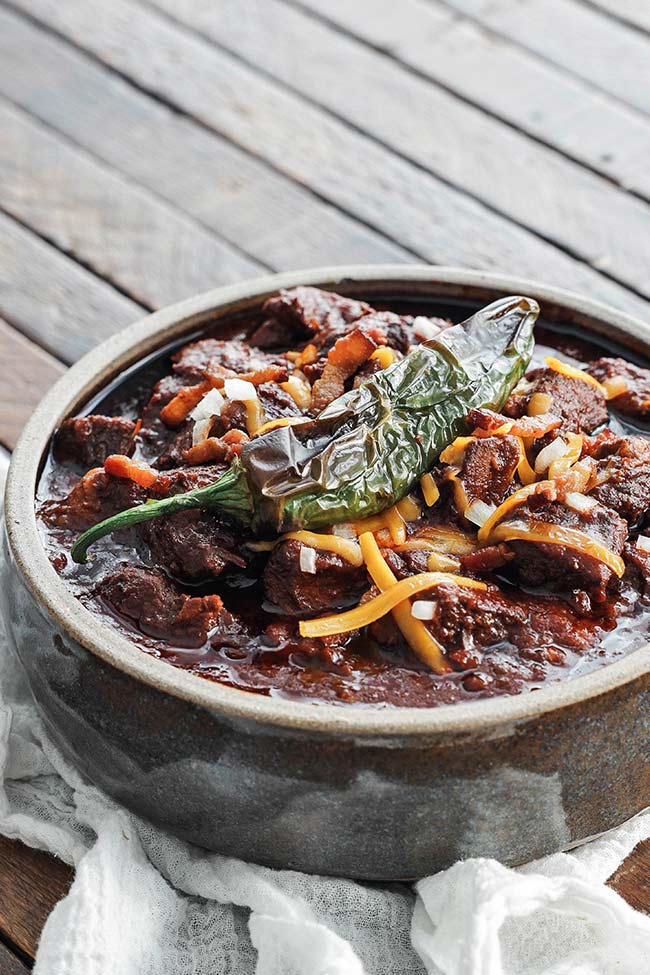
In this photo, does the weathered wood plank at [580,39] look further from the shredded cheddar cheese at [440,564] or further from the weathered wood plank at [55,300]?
the shredded cheddar cheese at [440,564]

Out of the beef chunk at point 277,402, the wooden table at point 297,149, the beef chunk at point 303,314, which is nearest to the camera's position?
the beef chunk at point 277,402

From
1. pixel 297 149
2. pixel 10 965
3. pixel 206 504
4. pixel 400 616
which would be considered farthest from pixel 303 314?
pixel 297 149

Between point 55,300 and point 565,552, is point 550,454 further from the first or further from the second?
point 55,300

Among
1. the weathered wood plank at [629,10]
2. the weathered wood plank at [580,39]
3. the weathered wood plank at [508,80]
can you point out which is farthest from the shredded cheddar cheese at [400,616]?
the weathered wood plank at [629,10]

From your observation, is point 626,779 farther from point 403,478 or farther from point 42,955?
point 42,955

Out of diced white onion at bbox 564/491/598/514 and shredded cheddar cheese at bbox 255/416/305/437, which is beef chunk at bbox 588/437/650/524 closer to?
diced white onion at bbox 564/491/598/514
